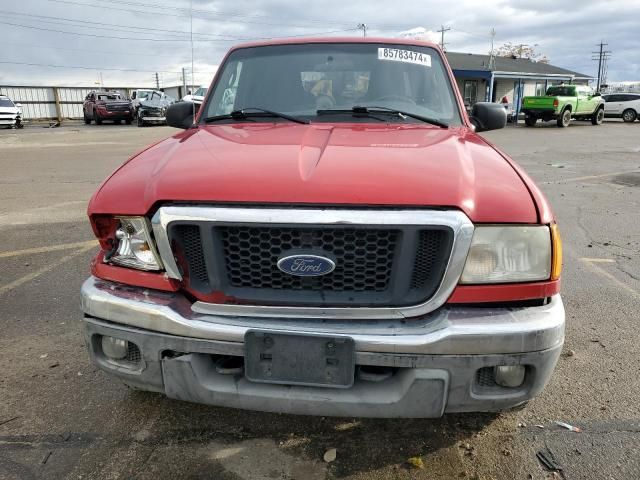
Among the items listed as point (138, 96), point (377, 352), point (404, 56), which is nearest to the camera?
point (377, 352)

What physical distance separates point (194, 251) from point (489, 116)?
2553 mm

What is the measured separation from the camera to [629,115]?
32438 millimetres

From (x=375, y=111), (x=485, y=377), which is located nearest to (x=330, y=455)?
(x=485, y=377)

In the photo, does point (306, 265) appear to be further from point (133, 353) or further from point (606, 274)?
point (606, 274)

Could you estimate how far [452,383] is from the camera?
6.23 feet

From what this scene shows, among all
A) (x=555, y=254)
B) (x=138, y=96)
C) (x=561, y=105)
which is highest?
(x=138, y=96)

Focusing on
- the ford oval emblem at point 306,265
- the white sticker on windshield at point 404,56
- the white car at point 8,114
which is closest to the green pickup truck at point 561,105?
the white sticker on windshield at point 404,56

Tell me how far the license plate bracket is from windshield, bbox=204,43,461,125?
1616 millimetres

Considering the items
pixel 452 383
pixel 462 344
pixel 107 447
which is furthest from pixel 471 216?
pixel 107 447

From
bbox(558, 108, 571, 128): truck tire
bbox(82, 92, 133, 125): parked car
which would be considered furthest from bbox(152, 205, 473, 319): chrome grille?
bbox(82, 92, 133, 125): parked car

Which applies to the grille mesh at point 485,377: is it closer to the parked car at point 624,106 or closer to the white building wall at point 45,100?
the parked car at point 624,106

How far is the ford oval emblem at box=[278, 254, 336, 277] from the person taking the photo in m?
1.91

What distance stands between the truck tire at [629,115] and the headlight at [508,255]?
36.1 meters

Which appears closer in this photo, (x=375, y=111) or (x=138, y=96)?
(x=375, y=111)
